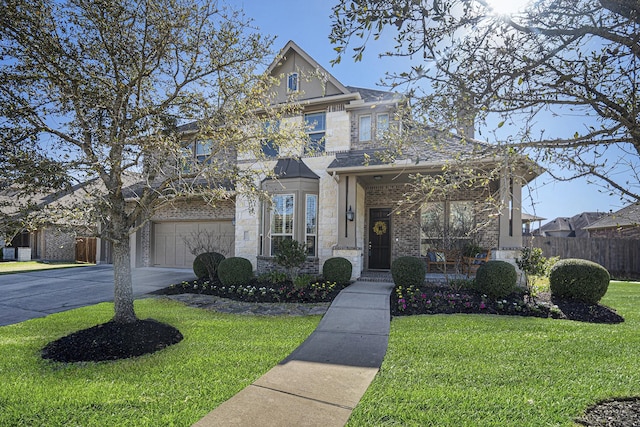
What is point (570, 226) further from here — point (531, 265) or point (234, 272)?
point (234, 272)

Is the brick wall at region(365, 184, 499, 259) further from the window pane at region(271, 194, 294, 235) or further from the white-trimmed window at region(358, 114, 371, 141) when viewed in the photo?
the window pane at region(271, 194, 294, 235)

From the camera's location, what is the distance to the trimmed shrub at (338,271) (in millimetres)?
9805

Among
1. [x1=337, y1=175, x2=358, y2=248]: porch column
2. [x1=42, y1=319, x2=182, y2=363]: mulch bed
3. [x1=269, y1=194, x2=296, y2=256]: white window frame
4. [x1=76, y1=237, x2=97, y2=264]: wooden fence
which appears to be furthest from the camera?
[x1=76, y1=237, x2=97, y2=264]: wooden fence

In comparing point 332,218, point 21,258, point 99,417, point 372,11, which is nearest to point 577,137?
point 372,11

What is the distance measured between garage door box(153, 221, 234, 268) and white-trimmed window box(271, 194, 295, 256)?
2665 millimetres

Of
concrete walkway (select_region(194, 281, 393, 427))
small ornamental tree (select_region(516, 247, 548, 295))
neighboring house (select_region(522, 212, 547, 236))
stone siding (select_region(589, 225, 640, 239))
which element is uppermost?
neighboring house (select_region(522, 212, 547, 236))

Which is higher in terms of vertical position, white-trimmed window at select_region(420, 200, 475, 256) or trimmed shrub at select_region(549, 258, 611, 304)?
white-trimmed window at select_region(420, 200, 475, 256)

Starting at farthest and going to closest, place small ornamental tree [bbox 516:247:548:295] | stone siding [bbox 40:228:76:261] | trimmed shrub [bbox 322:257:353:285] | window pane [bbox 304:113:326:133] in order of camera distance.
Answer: stone siding [bbox 40:228:76:261]
window pane [bbox 304:113:326:133]
trimmed shrub [bbox 322:257:353:285]
small ornamental tree [bbox 516:247:548:295]

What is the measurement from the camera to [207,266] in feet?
35.9

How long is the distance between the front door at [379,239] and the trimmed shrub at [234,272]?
198 inches

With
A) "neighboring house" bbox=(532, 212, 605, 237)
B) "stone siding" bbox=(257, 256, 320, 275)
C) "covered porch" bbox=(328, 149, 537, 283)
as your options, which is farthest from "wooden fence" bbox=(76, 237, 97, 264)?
"neighboring house" bbox=(532, 212, 605, 237)

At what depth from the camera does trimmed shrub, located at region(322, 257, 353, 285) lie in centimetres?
980

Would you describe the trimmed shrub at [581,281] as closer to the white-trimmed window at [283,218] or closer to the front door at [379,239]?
the front door at [379,239]

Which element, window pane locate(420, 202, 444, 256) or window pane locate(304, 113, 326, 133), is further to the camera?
window pane locate(304, 113, 326, 133)
